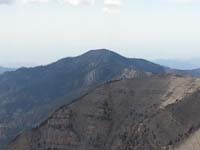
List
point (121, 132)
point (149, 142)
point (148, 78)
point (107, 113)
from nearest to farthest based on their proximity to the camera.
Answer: point (149, 142), point (121, 132), point (107, 113), point (148, 78)

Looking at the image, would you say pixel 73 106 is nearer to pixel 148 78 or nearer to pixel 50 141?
pixel 50 141

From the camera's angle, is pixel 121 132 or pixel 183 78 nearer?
pixel 121 132

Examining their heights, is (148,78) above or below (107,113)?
above

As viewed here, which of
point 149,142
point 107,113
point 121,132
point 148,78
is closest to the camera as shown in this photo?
point 149,142

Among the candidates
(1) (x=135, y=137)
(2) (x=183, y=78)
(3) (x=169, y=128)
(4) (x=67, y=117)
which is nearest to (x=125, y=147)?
(1) (x=135, y=137)

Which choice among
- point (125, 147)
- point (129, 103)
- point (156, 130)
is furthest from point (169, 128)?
point (129, 103)

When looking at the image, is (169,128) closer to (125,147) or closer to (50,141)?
(125,147)
